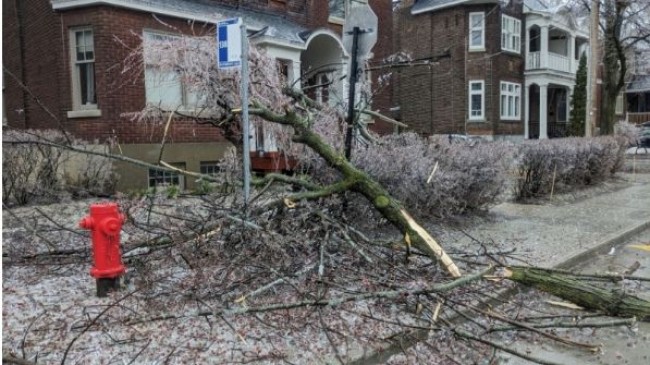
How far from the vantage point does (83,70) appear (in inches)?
500

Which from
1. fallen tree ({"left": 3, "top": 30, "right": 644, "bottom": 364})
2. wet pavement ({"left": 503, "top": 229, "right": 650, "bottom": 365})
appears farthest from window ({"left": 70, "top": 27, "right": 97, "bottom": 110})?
wet pavement ({"left": 503, "top": 229, "right": 650, "bottom": 365})

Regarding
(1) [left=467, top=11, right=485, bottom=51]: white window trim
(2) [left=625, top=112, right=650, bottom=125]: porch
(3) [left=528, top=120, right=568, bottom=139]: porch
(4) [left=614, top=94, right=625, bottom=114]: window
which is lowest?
(3) [left=528, top=120, right=568, bottom=139]: porch

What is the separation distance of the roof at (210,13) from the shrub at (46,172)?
3.22 m

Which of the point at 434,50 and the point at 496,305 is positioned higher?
the point at 434,50

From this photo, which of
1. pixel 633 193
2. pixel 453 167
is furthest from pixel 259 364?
pixel 633 193

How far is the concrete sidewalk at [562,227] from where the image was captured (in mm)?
7113

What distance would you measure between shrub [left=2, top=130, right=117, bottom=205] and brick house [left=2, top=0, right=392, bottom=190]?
1.27 meters

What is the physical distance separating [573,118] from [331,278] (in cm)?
2592

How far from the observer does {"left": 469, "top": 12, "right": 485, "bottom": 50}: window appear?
2667 centimetres

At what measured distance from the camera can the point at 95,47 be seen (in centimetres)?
1217

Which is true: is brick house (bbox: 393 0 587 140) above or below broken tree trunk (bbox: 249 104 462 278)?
above

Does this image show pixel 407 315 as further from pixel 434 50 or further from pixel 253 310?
pixel 434 50

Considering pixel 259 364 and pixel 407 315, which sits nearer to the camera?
pixel 259 364

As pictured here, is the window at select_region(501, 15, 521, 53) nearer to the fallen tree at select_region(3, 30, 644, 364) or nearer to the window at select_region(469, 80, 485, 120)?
the window at select_region(469, 80, 485, 120)
